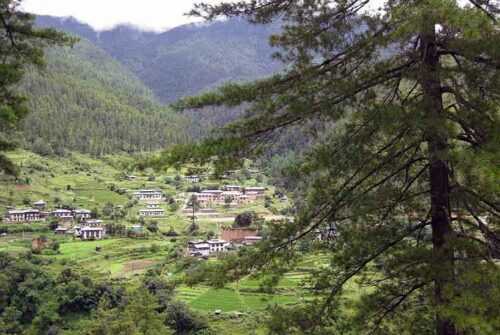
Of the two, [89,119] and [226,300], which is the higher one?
[89,119]

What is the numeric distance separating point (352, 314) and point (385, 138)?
209 centimetres

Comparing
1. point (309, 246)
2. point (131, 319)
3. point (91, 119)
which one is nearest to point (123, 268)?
point (131, 319)

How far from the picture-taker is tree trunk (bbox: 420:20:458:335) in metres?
4.25

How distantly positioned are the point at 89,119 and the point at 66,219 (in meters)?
56.7

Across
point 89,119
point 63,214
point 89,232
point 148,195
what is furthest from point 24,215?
point 89,119

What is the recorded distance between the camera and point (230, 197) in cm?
7150

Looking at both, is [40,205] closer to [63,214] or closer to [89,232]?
[63,214]

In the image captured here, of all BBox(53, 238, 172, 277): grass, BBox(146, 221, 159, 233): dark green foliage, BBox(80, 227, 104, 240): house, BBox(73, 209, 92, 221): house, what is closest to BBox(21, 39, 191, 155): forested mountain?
BBox(73, 209, 92, 221): house

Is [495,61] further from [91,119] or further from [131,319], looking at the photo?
[91,119]

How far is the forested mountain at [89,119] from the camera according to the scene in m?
96.4

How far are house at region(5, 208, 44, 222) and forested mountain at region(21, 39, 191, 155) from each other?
31576 millimetres

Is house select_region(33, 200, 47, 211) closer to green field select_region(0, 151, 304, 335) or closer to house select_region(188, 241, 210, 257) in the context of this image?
green field select_region(0, 151, 304, 335)

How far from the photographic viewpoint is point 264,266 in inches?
220

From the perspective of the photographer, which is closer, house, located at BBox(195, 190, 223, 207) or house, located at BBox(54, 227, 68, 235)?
house, located at BBox(54, 227, 68, 235)
